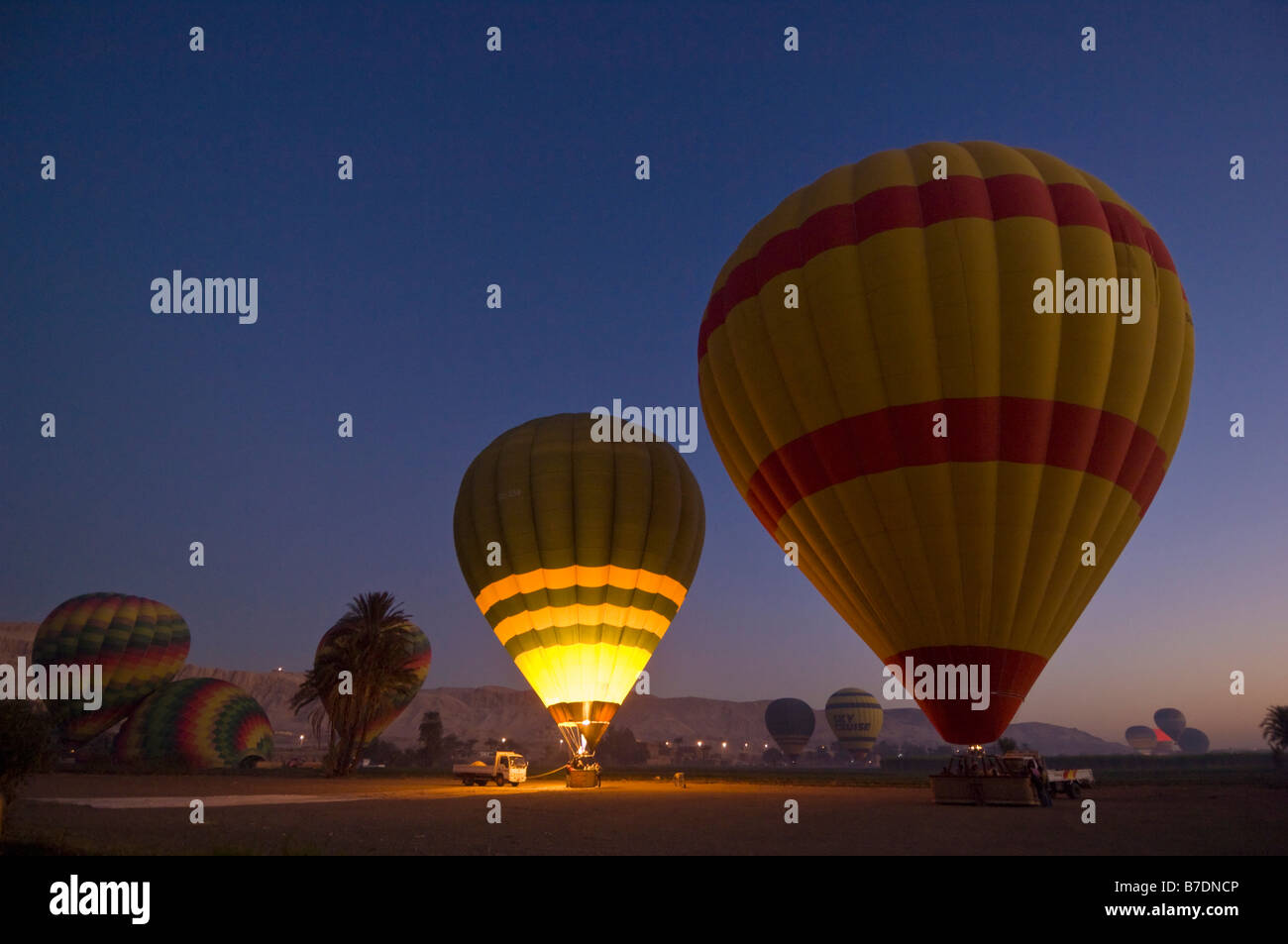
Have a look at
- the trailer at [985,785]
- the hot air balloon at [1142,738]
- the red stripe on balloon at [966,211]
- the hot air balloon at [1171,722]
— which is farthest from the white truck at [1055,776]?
the hot air balloon at [1171,722]

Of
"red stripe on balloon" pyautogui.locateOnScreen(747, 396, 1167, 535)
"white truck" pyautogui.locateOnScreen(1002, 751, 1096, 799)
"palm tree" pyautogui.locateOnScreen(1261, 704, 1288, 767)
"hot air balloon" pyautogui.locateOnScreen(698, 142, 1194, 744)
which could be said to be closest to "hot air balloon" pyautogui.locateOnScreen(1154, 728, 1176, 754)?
"palm tree" pyautogui.locateOnScreen(1261, 704, 1288, 767)

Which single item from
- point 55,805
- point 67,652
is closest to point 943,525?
point 55,805

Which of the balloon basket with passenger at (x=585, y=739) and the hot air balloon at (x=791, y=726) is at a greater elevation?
the balloon basket with passenger at (x=585, y=739)

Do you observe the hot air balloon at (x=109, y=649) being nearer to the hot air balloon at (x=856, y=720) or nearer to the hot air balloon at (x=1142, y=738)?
the hot air balloon at (x=856, y=720)

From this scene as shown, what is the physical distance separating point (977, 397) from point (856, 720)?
89.2 metres

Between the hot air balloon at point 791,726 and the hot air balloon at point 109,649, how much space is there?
74173 millimetres

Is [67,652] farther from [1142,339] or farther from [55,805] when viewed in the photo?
[1142,339]

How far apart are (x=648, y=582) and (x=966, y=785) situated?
1557cm

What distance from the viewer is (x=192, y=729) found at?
44531 millimetres

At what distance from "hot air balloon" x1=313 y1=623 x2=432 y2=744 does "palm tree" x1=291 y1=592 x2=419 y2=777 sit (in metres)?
0.26

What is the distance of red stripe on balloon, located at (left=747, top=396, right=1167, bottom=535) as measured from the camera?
1758 cm

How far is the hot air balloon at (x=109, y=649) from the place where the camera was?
4797cm

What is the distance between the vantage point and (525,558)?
32000 millimetres

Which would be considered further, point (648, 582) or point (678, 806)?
point (648, 582)
